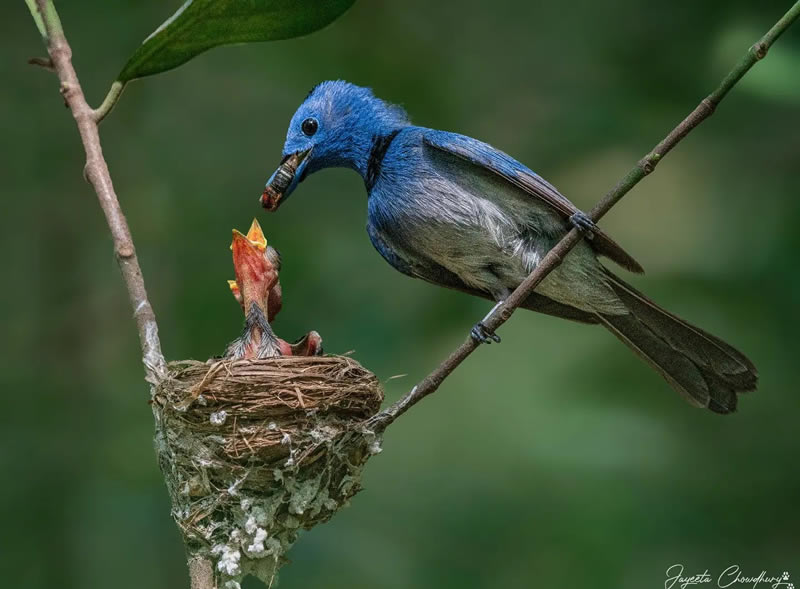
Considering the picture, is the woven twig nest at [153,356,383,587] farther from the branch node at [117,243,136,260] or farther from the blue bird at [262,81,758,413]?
the blue bird at [262,81,758,413]

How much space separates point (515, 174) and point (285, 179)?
32.1 inches

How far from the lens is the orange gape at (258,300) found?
3213mm

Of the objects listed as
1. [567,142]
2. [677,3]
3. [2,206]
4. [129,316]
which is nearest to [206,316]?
[129,316]

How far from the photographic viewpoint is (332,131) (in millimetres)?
3625

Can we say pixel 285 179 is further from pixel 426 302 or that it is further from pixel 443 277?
pixel 426 302

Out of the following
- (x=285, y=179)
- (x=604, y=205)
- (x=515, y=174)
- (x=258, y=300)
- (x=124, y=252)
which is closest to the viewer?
(x=604, y=205)

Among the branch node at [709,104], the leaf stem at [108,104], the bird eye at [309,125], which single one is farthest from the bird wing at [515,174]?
the leaf stem at [108,104]

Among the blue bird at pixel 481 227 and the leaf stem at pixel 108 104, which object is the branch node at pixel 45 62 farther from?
the blue bird at pixel 481 227

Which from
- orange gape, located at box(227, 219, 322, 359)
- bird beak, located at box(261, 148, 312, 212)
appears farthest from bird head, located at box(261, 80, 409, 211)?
orange gape, located at box(227, 219, 322, 359)

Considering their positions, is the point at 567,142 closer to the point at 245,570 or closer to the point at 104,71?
the point at 104,71

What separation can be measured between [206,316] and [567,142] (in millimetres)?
1969

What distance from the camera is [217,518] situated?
9.00 feet

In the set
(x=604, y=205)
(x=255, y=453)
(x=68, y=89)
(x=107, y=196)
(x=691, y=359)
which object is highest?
(x=691, y=359)

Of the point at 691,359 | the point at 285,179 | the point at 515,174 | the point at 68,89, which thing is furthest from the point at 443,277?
the point at 68,89
